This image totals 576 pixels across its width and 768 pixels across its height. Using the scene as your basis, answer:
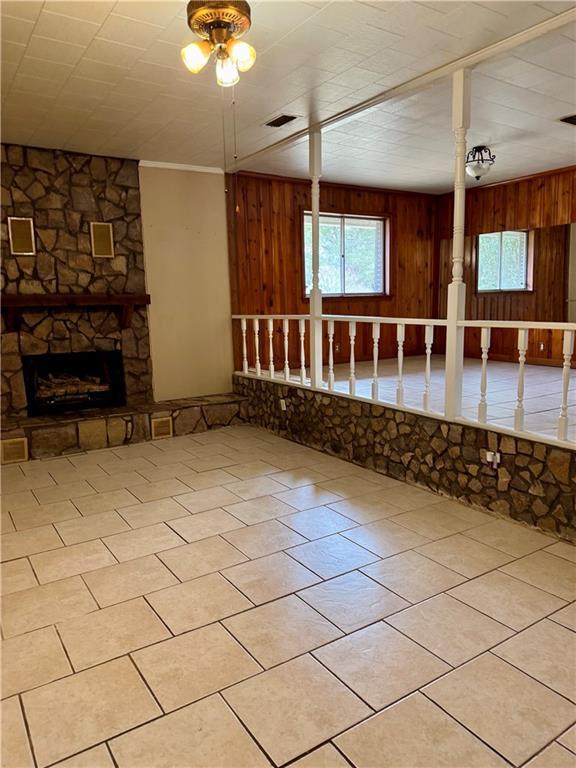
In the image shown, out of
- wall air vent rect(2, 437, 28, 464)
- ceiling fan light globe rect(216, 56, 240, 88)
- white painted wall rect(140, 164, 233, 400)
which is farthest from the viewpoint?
white painted wall rect(140, 164, 233, 400)

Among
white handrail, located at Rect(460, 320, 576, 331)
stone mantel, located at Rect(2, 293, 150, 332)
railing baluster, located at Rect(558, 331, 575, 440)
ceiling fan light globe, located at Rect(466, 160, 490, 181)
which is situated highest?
ceiling fan light globe, located at Rect(466, 160, 490, 181)

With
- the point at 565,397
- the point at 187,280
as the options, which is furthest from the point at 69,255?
the point at 565,397

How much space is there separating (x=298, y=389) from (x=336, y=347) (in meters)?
2.41

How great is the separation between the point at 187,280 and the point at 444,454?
3.42 m

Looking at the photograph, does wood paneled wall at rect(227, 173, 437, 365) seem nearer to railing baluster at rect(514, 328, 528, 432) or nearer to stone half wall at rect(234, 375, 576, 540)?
stone half wall at rect(234, 375, 576, 540)

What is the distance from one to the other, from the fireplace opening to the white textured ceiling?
6.38 feet

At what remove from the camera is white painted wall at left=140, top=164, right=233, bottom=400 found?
A: 5500 millimetres

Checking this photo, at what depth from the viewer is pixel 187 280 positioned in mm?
5750

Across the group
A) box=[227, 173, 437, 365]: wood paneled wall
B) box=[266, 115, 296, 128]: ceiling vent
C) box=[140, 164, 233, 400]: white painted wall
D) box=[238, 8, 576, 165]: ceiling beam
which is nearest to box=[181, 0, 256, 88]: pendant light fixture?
box=[238, 8, 576, 165]: ceiling beam

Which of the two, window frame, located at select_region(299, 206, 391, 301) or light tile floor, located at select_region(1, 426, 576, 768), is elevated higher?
window frame, located at select_region(299, 206, 391, 301)

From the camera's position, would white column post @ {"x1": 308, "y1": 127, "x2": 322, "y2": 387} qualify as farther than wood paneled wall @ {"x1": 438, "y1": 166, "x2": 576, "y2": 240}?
No

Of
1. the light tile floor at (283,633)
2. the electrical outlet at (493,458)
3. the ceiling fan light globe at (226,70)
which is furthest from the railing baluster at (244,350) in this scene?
the ceiling fan light globe at (226,70)

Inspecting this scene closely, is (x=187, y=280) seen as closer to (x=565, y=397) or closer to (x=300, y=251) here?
(x=300, y=251)

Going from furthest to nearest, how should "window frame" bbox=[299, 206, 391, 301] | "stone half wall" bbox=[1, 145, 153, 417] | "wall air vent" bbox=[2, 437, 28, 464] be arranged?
"window frame" bbox=[299, 206, 391, 301] < "stone half wall" bbox=[1, 145, 153, 417] < "wall air vent" bbox=[2, 437, 28, 464]
